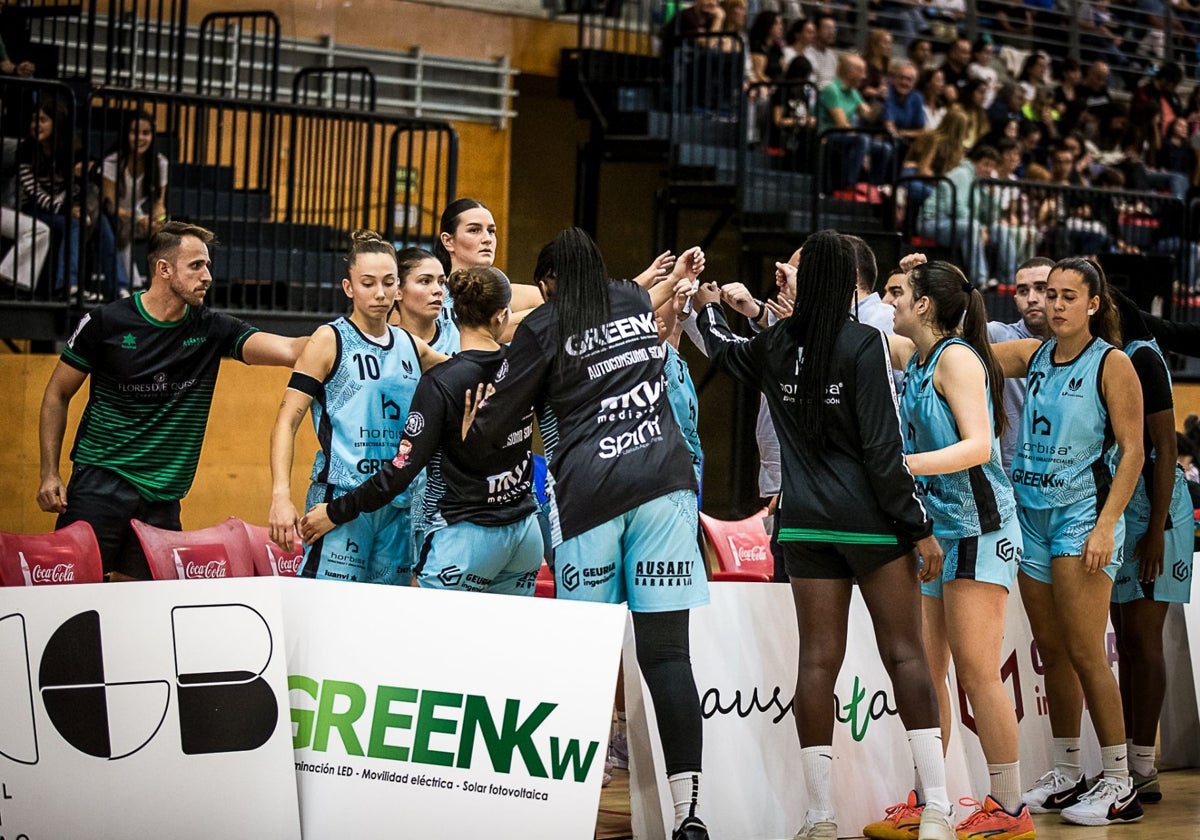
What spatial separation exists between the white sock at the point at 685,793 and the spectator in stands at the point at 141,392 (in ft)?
7.21

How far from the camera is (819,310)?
4707 millimetres

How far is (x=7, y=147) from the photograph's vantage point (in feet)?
28.5

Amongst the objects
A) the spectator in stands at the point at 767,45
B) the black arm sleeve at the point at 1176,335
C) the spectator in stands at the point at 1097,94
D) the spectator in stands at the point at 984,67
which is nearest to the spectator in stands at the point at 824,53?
the spectator in stands at the point at 767,45

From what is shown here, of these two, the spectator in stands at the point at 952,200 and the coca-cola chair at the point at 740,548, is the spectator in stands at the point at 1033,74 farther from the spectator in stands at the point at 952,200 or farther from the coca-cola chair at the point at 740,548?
the coca-cola chair at the point at 740,548

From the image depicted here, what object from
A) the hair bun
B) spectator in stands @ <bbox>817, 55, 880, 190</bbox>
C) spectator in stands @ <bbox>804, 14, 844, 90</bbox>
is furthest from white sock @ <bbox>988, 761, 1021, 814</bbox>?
spectator in stands @ <bbox>804, 14, 844, 90</bbox>

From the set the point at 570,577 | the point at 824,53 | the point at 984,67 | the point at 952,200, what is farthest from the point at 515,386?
the point at 984,67

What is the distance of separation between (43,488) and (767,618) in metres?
2.60

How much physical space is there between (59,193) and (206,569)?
11.4 feet

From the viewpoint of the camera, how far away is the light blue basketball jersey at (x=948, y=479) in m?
5.12

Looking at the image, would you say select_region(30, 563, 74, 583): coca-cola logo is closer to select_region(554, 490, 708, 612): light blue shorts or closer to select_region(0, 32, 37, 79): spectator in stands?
select_region(554, 490, 708, 612): light blue shorts

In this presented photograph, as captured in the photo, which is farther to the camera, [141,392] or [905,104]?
[905,104]

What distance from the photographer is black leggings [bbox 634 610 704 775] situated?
4527 mm

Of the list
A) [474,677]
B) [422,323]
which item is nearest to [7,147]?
[422,323]

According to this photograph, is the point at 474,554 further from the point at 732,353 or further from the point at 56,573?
the point at 56,573
